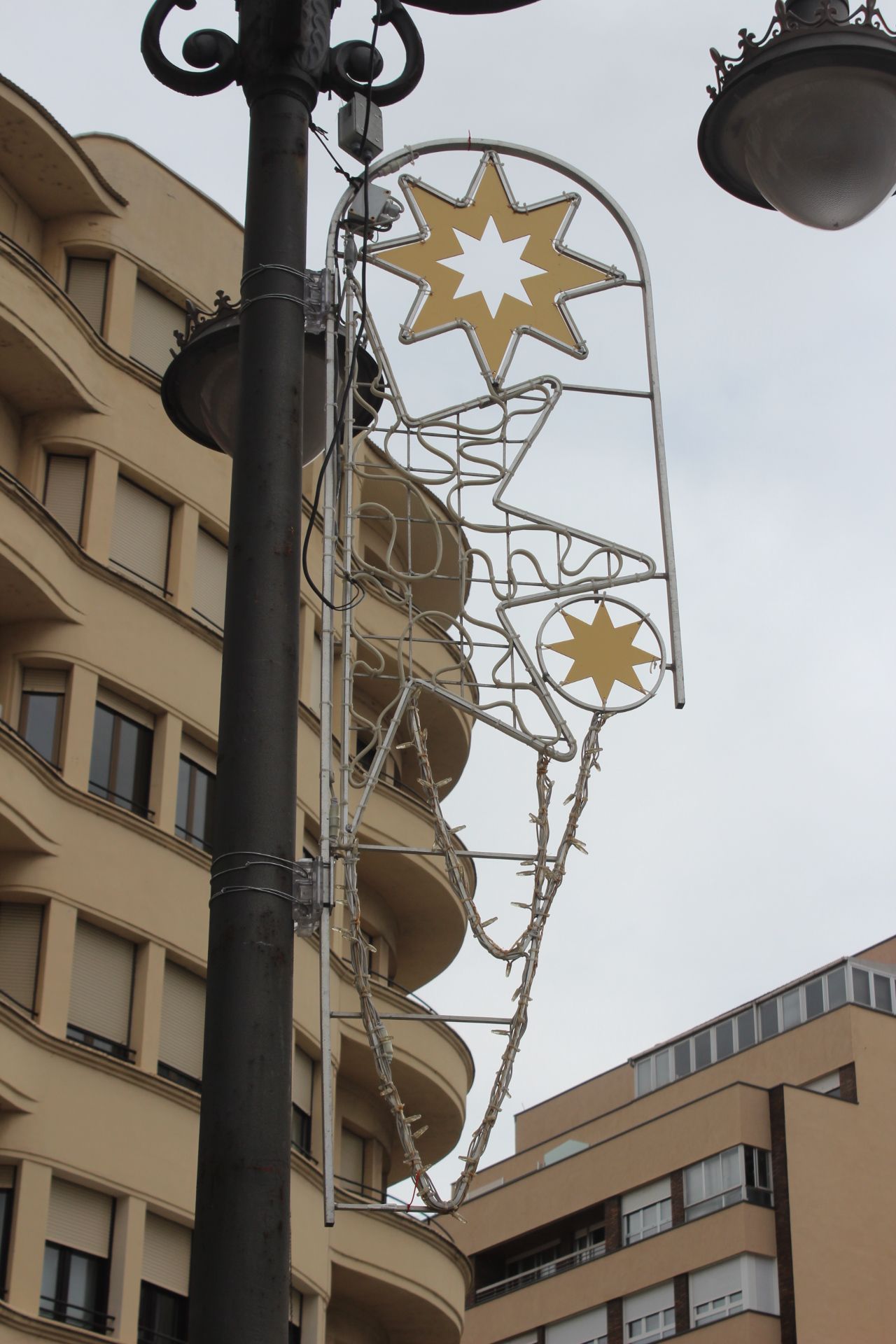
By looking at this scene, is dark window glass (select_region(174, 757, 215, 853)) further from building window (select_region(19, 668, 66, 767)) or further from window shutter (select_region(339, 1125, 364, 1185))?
window shutter (select_region(339, 1125, 364, 1185))

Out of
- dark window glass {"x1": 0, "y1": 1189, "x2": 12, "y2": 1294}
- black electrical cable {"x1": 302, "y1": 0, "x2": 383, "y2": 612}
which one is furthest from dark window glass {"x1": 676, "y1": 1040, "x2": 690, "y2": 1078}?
black electrical cable {"x1": 302, "y1": 0, "x2": 383, "y2": 612}

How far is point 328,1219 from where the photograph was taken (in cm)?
618

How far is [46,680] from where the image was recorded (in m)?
26.2

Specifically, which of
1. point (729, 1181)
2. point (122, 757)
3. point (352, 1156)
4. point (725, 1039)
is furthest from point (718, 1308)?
point (122, 757)

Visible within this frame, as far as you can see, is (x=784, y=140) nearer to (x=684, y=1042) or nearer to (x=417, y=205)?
(x=417, y=205)

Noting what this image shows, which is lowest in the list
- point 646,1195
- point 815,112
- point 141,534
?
point 815,112

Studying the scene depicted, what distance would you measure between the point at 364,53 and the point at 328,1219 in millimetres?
3724

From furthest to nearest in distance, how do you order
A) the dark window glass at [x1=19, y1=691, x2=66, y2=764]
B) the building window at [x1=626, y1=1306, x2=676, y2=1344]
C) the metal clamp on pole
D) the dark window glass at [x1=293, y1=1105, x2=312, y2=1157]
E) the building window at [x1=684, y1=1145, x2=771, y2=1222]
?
the building window at [x1=626, y1=1306, x2=676, y2=1344] < the building window at [x1=684, y1=1145, x2=771, y2=1222] < the dark window glass at [x1=293, y1=1105, x2=312, y2=1157] < the dark window glass at [x1=19, y1=691, x2=66, y2=764] < the metal clamp on pole

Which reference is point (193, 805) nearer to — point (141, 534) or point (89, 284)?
point (141, 534)

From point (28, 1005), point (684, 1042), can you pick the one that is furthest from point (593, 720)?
point (684, 1042)

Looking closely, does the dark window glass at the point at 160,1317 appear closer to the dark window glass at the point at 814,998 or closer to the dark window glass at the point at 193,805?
the dark window glass at the point at 193,805

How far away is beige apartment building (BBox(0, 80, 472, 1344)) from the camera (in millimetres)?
23344

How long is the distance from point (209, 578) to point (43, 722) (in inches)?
159

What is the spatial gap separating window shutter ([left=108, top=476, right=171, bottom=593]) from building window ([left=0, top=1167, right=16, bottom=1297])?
8248mm
